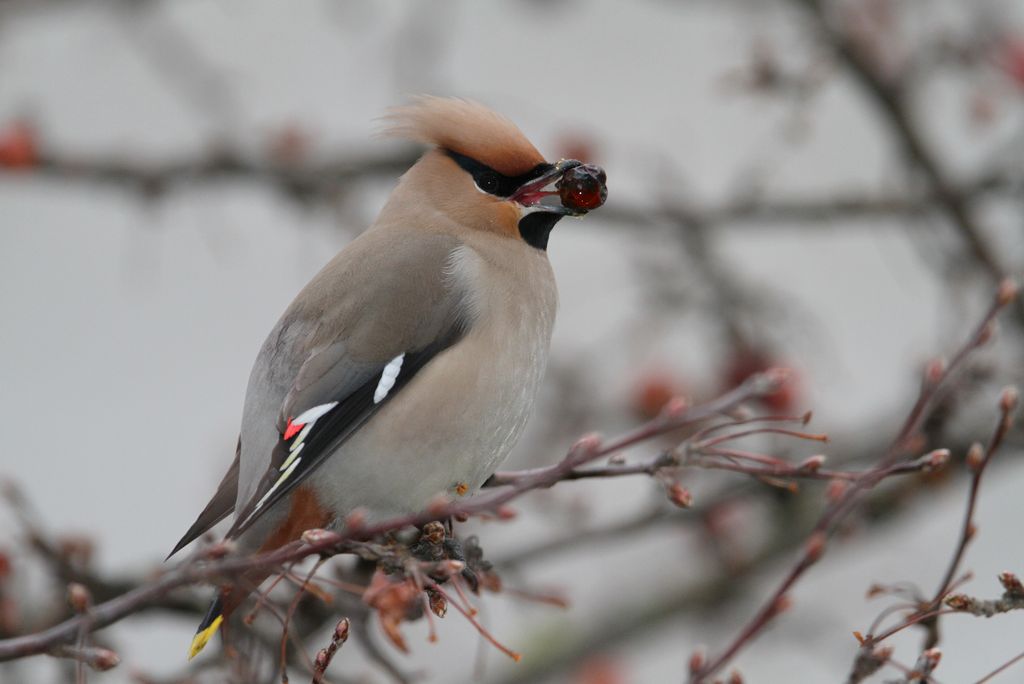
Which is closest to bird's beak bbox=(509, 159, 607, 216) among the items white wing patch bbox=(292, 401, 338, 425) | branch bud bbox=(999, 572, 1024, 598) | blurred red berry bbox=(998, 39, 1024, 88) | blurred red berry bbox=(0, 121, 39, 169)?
white wing patch bbox=(292, 401, 338, 425)

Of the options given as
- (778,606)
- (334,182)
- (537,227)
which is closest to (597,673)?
(334,182)

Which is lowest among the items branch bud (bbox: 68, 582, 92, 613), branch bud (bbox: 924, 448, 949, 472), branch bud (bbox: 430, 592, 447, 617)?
branch bud (bbox: 68, 582, 92, 613)

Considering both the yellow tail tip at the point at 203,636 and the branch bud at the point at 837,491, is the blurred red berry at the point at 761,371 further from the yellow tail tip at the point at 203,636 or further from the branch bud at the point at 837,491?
the yellow tail tip at the point at 203,636

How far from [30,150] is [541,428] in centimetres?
148

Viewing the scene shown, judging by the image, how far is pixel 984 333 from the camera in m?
1.65

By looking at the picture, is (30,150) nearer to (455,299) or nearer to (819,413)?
(455,299)

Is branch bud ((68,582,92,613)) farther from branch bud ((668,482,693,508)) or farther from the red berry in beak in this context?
the red berry in beak

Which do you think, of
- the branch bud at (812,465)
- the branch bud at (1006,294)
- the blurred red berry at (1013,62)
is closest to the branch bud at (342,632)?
the branch bud at (812,465)

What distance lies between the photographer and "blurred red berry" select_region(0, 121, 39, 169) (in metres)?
3.44

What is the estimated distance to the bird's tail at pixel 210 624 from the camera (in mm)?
1871

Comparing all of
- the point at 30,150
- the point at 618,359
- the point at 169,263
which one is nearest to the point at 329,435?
the point at 30,150

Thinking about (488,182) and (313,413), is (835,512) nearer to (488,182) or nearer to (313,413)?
(313,413)

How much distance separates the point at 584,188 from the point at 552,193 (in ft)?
0.68

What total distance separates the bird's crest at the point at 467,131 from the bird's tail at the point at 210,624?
943 mm
